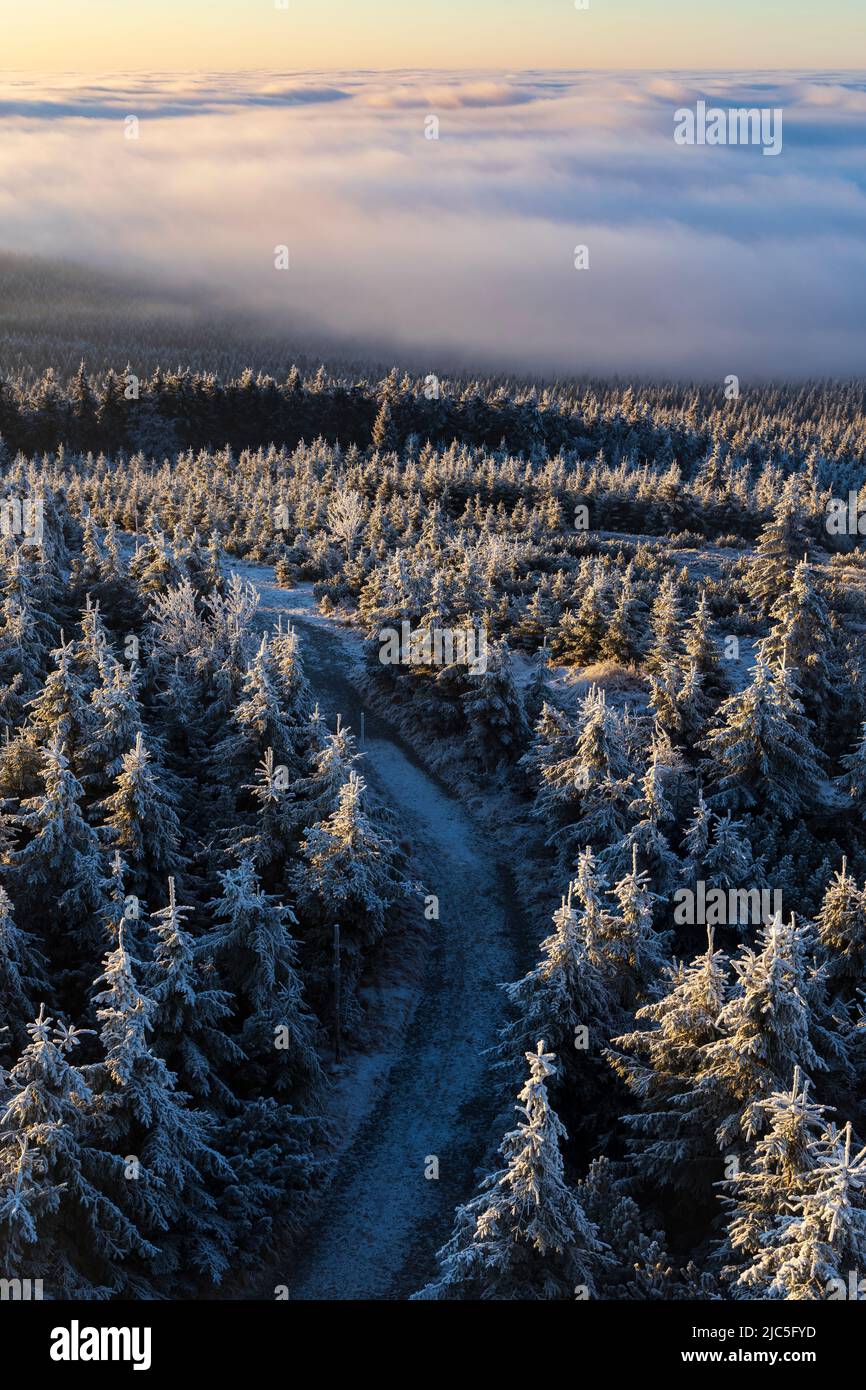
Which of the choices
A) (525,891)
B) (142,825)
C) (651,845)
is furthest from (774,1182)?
(142,825)

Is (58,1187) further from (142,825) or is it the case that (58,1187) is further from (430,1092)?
(142,825)

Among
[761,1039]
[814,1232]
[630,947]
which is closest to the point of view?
[814,1232]

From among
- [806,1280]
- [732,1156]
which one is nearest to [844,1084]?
[732,1156]

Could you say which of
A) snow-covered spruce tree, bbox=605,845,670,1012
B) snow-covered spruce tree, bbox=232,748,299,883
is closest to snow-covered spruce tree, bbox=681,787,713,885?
snow-covered spruce tree, bbox=605,845,670,1012

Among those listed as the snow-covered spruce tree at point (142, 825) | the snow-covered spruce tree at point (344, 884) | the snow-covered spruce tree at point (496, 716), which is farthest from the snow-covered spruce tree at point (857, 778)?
the snow-covered spruce tree at point (142, 825)

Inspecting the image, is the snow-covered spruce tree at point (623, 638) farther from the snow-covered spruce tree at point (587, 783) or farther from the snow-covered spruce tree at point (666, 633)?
the snow-covered spruce tree at point (587, 783)
